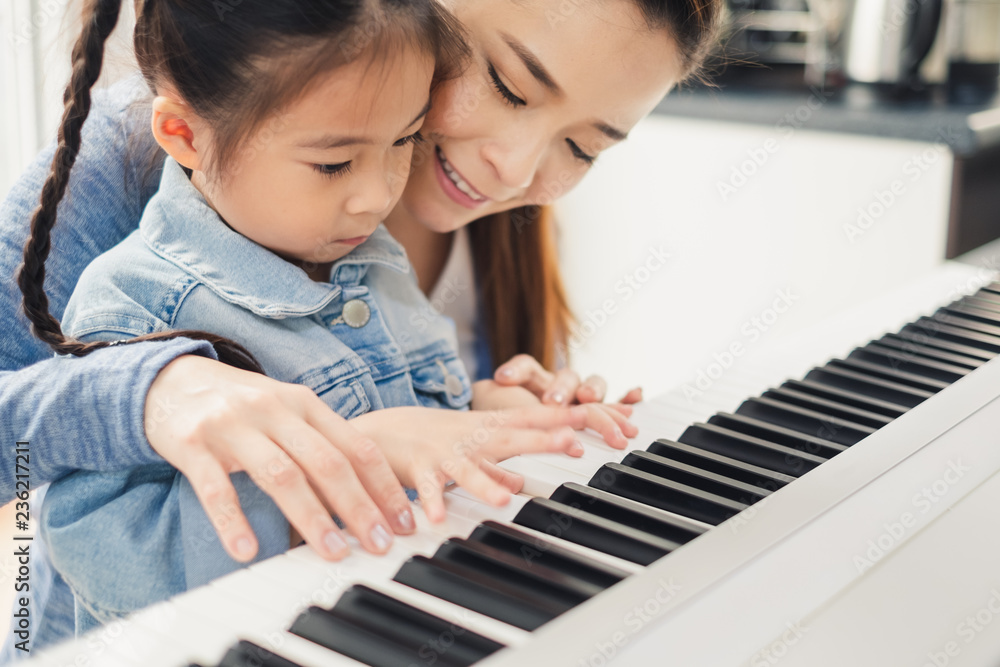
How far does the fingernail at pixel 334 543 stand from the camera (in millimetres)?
568

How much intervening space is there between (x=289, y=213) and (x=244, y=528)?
0.30 meters

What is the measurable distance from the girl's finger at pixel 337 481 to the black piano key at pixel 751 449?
285 millimetres

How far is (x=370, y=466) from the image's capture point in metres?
0.63

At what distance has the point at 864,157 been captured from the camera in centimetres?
187

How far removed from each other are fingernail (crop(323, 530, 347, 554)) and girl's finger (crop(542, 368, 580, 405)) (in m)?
0.45

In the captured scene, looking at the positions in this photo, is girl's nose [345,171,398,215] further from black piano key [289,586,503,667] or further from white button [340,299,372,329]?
black piano key [289,586,503,667]

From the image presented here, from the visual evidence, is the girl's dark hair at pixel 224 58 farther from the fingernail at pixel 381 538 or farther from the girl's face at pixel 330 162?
the fingernail at pixel 381 538

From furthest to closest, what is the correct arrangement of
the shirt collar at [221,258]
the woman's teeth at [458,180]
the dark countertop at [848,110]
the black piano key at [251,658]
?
the dark countertop at [848,110], the woman's teeth at [458,180], the shirt collar at [221,258], the black piano key at [251,658]

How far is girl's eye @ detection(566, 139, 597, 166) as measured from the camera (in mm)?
969

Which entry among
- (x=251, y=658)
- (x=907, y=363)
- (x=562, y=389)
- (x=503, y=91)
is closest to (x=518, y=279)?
(x=562, y=389)

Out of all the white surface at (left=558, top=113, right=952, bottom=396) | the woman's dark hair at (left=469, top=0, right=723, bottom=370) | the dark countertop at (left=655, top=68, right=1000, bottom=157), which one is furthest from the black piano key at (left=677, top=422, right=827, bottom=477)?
the dark countertop at (left=655, top=68, right=1000, bottom=157)

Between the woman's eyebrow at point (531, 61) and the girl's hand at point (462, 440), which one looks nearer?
the girl's hand at point (462, 440)

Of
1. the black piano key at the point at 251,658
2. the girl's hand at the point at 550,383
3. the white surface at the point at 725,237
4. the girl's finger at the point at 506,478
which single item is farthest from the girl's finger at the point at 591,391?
the white surface at the point at 725,237

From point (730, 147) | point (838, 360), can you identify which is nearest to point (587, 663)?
point (838, 360)
